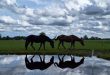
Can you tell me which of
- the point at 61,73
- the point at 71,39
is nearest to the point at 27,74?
the point at 61,73

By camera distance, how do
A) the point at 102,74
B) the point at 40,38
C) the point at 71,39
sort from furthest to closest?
1. the point at 71,39
2. the point at 40,38
3. the point at 102,74

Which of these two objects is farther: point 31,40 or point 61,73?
point 31,40

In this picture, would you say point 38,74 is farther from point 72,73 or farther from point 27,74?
point 72,73

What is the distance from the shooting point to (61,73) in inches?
1012

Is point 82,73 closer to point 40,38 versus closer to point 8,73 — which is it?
point 8,73

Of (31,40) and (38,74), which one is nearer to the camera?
(38,74)

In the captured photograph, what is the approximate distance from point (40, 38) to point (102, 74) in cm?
2981

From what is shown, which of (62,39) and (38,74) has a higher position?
(38,74)

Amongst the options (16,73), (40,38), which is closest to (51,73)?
(16,73)

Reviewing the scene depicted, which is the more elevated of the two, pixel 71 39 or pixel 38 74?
pixel 38 74

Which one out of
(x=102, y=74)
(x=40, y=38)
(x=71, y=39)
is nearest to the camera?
(x=102, y=74)

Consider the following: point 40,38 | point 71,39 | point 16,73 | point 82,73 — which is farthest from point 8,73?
point 71,39

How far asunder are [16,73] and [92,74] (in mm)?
5072

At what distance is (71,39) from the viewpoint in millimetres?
58406
